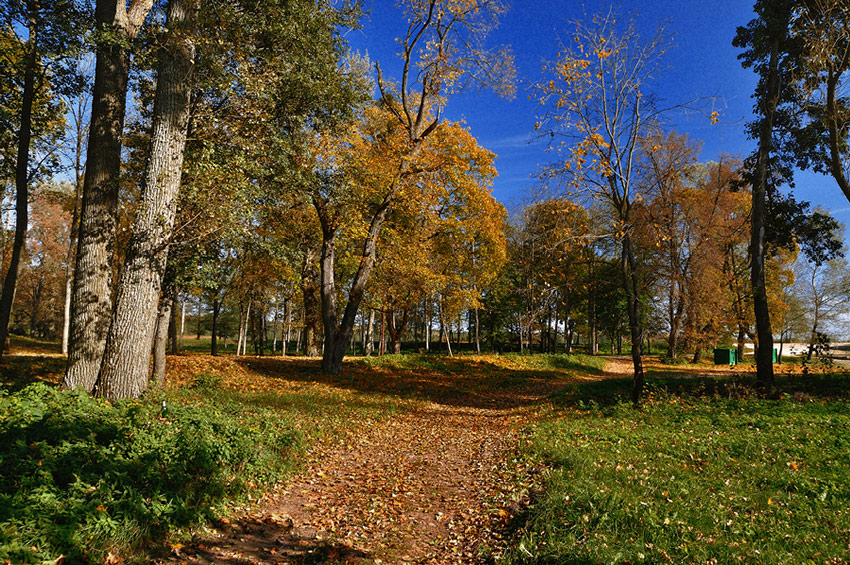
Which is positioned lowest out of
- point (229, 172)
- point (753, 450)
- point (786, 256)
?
point (753, 450)

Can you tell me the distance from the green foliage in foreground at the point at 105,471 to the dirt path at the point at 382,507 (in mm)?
504

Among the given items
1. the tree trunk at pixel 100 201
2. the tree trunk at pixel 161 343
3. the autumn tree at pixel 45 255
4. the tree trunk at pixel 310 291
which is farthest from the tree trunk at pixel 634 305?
the autumn tree at pixel 45 255

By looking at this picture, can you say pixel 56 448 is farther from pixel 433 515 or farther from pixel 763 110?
pixel 763 110

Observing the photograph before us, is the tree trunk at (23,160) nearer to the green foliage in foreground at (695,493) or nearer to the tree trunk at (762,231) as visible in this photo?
the green foliage in foreground at (695,493)

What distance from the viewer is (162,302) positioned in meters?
11.3

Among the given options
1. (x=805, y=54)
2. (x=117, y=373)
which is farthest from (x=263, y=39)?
(x=805, y=54)

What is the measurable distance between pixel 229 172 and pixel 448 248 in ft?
57.4

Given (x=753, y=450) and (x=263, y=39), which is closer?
(x=753, y=450)

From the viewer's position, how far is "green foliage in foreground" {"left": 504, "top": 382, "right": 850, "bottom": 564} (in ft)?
13.4

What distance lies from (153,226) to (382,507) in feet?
22.5

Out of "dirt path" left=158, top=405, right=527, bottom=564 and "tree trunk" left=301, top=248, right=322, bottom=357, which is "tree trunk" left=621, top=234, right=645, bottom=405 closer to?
"dirt path" left=158, top=405, right=527, bottom=564

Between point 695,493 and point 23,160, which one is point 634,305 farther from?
point 23,160

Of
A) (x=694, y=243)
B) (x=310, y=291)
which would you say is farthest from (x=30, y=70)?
(x=694, y=243)

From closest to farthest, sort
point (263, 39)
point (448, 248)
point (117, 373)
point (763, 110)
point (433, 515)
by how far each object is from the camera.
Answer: point (433, 515)
point (117, 373)
point (263, 39)
point (763, 110)
point (448, 248)
